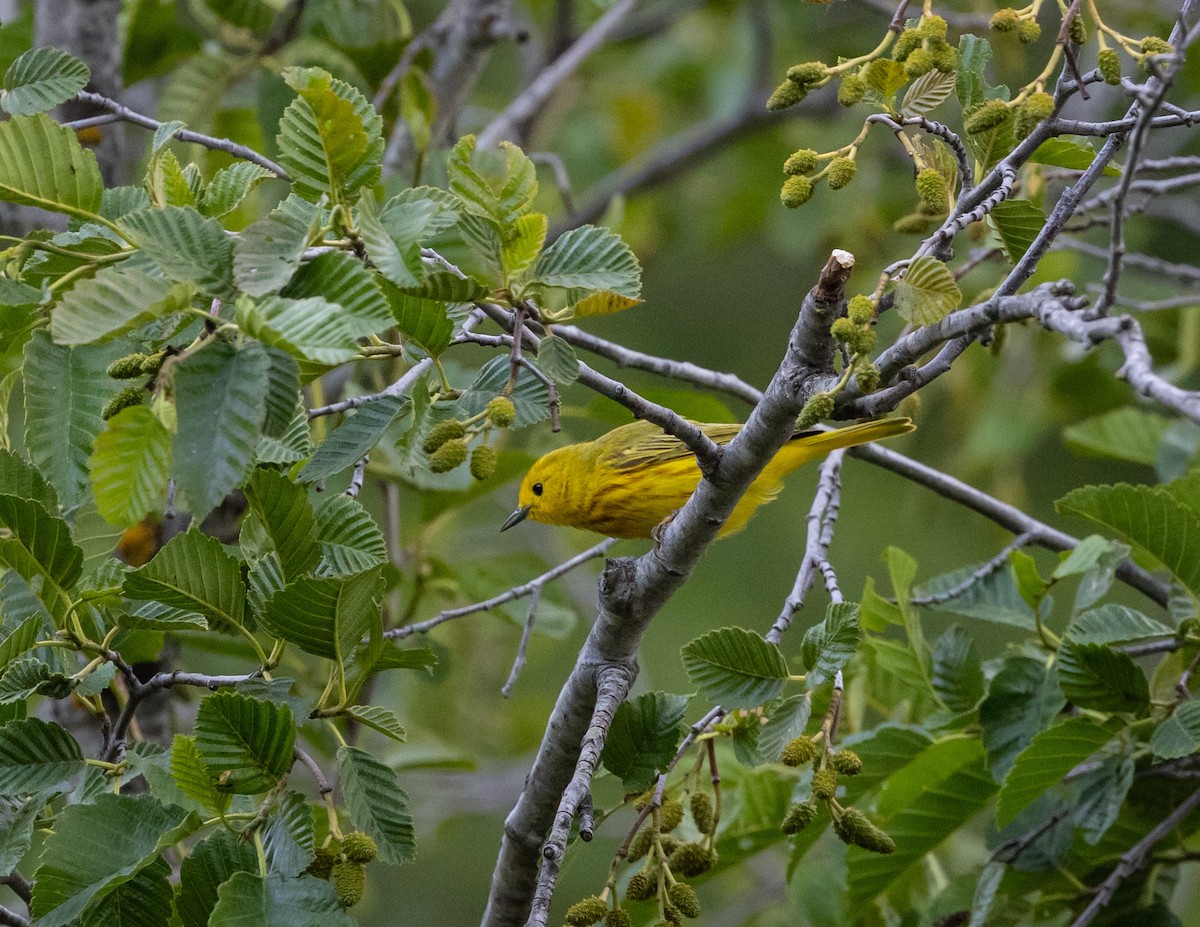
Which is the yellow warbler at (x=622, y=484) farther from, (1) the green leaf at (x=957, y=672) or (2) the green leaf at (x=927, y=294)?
(2) the green leaf at (x=927, y=294)

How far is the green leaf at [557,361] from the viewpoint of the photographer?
4.86 feet

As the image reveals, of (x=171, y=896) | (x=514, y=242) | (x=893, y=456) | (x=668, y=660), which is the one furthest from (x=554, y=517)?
(x=668, y=660)

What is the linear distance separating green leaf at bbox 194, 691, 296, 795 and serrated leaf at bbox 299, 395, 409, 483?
355 millimetres

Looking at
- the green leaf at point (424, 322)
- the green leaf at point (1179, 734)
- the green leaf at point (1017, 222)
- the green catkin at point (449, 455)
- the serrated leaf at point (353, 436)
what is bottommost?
the green leaf at point (1179, 734)

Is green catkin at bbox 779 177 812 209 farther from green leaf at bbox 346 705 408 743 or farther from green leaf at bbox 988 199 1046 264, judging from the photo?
green leaf at bbox 346 705 408 743

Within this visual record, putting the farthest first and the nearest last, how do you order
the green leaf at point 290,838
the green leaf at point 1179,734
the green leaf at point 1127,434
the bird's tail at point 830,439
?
the green leaf at point 1127,434 < the bird's tail at point 830,439 < the green leaf at point 1179,734 < the green leaf at point 290,838

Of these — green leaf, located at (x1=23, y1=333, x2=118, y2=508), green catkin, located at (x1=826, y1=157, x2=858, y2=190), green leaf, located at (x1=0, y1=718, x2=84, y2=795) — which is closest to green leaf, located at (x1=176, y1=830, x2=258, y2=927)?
green leaf, located at (x1=0, y1=718, x2=84, y2=795)

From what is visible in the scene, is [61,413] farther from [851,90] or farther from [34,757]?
[851,90]

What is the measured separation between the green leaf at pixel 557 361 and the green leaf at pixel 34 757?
101cm

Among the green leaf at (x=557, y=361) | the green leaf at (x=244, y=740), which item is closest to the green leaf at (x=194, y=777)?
the green leaf at (x=244, y=740)

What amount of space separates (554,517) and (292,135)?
8.76 ft

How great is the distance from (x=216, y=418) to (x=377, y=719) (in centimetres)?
75

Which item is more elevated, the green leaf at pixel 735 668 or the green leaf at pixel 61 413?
the green leaf at pixel 61 413

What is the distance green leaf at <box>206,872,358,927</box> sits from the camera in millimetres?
1642
